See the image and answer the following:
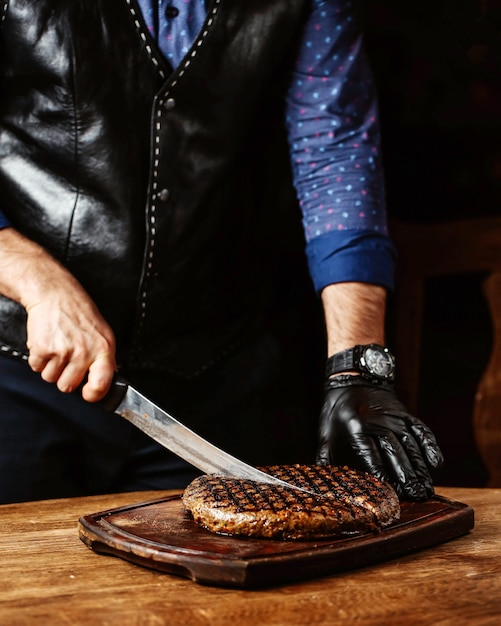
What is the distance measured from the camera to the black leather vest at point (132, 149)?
1723mm

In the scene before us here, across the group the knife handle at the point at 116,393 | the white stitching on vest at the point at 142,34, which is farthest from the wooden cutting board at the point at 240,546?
the white stitching on vest at the point at 142,34

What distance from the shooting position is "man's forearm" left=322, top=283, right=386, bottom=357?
1.78m

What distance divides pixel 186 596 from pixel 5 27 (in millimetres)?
1167

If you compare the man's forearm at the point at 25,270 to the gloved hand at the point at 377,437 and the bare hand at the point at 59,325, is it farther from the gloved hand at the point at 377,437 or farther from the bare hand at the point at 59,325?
the gloved hand at the point at 377,437

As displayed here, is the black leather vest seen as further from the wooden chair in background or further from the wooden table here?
the wooden chair in background

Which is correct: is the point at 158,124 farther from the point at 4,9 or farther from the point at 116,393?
the point at 116,393

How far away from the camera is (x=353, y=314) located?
1815 millimetres

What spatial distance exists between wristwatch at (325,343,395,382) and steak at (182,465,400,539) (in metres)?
0.34

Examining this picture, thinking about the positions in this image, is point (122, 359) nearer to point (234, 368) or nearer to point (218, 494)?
point (234, 368)

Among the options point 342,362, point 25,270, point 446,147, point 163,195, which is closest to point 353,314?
point 342,362

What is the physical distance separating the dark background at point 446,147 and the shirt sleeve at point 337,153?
2.37 feet

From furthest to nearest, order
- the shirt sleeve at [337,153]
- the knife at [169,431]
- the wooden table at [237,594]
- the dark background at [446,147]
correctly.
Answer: the dark background at [446,147], the shirt sleeve at [337,153], the knife at [169,431], the wooden table at [237,594]

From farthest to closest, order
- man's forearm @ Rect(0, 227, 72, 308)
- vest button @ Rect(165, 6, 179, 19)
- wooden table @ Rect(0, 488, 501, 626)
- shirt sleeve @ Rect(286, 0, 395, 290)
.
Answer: shirt sleeve @ Rect(286, 0, 395, 290) → vest button @ Rect(165, 6, 179, 19) → man's forearm @ Rect(0, 227, 72, 308) → wooden table @ Rect(0, 488, 501, 626)

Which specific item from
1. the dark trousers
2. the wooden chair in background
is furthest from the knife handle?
the wooden chair in background
